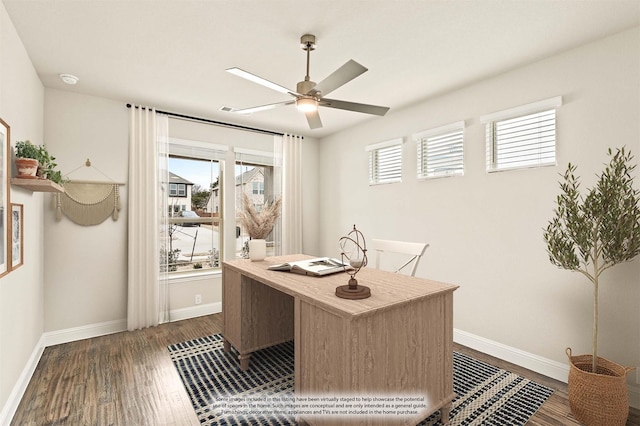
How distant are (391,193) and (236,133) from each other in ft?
7.20

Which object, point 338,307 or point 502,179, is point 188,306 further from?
point 502,179

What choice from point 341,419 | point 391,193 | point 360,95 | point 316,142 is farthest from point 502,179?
point 316,142

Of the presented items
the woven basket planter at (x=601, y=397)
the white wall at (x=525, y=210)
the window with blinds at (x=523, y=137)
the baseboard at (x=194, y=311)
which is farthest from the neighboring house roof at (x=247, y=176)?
the woven basket planter at (x=601, y=397)

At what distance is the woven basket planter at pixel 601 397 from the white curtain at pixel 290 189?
3.37 meters

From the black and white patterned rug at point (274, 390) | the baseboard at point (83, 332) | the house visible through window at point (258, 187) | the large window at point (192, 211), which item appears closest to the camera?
the black and white patterned rug at point (274, 390)

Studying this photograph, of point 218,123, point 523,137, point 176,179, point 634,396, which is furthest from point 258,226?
point 634,396

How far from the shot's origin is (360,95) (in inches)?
126

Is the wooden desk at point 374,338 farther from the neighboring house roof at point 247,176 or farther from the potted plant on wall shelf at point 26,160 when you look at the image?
the neighboring house roof at point 247,176

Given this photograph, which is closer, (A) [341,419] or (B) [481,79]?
(A) [341,419]

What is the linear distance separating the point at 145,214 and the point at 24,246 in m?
1.19

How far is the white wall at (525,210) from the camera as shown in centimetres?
214

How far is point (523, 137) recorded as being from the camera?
8.66 feet

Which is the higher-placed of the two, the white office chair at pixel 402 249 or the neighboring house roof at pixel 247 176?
the neighboring house roof at pixel 247 176

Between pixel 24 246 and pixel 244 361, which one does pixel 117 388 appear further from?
pixel 24 246
